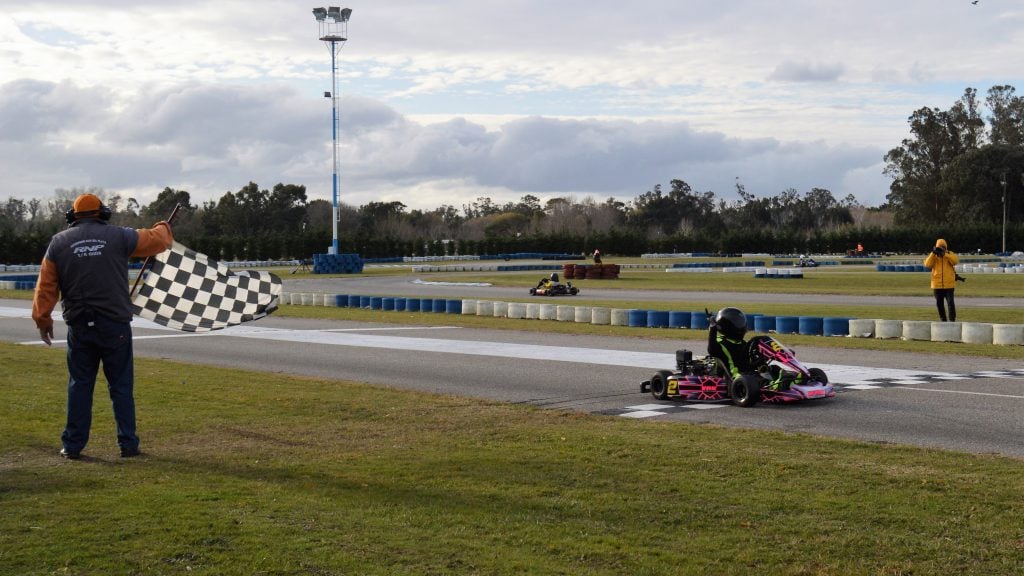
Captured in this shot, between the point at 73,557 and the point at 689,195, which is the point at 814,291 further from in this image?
the point at 689,195

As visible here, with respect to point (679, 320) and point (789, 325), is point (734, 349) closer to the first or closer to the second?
point (789, 325)

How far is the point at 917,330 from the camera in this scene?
59.3 feet

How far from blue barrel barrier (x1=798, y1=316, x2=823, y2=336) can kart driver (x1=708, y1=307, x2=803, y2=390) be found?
838cm

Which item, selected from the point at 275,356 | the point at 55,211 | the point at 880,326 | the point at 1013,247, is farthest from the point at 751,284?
the point at 55,211

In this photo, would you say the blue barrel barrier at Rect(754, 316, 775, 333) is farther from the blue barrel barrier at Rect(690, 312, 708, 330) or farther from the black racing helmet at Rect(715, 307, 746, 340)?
the black racing helmet at Rect(715, 307, 746, 340)

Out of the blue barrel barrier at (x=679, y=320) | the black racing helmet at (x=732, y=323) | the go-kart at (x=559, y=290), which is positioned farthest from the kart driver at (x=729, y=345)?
the go-kart at (x=559, y=290)

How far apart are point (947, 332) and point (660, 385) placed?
834 centimetres

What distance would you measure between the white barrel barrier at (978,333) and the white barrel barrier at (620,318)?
675cm

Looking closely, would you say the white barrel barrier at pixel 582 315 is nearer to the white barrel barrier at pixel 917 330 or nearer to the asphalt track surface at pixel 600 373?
the asphalt track surface at pixel 600 373

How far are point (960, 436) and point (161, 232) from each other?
660 centimetres

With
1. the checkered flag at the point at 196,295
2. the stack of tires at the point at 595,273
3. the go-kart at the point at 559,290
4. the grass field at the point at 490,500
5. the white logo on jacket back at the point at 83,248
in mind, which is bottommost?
the grass field at the point at 490,500

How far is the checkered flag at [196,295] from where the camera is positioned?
9008mm

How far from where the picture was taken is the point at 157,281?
905cm

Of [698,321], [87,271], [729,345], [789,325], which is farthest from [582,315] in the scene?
[87,271]
